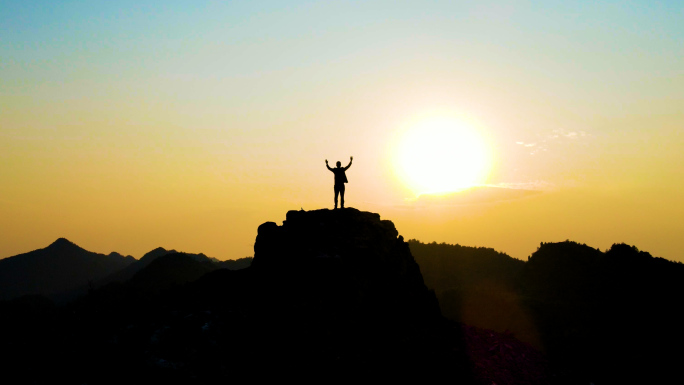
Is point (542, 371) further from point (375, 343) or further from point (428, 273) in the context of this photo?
point (428, 273)

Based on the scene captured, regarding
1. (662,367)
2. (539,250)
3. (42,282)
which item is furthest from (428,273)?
(42,282)

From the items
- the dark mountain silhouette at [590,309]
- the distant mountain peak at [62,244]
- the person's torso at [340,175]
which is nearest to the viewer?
the person's torso at [340,175]

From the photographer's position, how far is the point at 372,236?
25594 millimetres

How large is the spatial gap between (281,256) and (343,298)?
4569mm

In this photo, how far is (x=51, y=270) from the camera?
440 ft

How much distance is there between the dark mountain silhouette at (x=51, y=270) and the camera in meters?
124

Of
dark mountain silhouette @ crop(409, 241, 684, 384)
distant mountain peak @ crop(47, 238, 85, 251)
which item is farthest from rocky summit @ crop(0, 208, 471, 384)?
distant mountain peak @ crop(47, 238, 85, 251)

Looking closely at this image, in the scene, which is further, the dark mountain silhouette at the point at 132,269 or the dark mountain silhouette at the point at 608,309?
the dark mountain silhouette at the point at 132,269

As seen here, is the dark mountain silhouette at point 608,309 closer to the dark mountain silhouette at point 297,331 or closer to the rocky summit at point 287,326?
the dark mountain silhouette at point 297,331

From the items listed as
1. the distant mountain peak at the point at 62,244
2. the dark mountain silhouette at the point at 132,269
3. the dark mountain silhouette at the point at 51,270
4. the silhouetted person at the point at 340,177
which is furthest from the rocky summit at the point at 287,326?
the distant mountain peak at the point at 62,244

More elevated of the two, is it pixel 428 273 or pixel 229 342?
pixel 229 342

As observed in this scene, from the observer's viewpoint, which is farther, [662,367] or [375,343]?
[662,367]

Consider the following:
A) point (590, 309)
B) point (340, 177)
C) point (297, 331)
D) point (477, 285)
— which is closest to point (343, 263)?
point (297, 331)

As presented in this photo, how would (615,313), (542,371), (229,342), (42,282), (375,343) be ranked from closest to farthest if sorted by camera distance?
(229,342) → (375,343) → (542,371) → (615,313) → (42,282)
